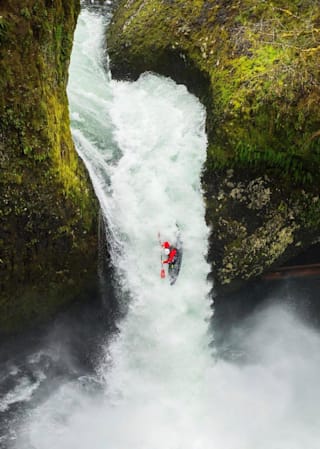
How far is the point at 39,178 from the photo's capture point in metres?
8.38

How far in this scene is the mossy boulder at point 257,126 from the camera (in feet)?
32.6

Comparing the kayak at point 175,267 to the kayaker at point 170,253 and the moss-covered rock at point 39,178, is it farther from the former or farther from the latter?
the moss-covered rock at point 39,178

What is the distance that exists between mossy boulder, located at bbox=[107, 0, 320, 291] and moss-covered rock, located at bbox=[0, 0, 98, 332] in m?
3.05

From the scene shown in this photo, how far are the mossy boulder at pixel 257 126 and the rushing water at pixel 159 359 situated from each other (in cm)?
62

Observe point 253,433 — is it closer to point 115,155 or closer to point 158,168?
point 158,168

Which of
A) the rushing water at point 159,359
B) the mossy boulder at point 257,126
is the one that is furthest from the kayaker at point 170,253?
the mossy boulder at point 257,126

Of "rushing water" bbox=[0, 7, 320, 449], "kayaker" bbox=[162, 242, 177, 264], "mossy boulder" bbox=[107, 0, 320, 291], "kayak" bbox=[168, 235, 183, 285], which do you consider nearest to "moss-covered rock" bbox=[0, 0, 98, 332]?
"rushing water" bbox=[0, 7, 320, 449]

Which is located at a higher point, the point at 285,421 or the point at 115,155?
the point at 115,155

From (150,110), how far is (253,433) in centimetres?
789

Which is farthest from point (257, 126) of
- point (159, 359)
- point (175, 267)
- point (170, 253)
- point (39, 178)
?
point (159, 359)

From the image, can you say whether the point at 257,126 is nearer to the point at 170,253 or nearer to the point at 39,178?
the point at 170,253

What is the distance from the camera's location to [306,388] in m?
10.9

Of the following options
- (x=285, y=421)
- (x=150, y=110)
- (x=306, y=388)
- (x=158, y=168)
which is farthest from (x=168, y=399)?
(x=150, y=110)

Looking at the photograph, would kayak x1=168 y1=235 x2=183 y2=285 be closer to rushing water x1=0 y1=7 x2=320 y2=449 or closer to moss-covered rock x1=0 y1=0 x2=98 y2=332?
rushing water x1=0 y1=7 x2=320 y2=449
